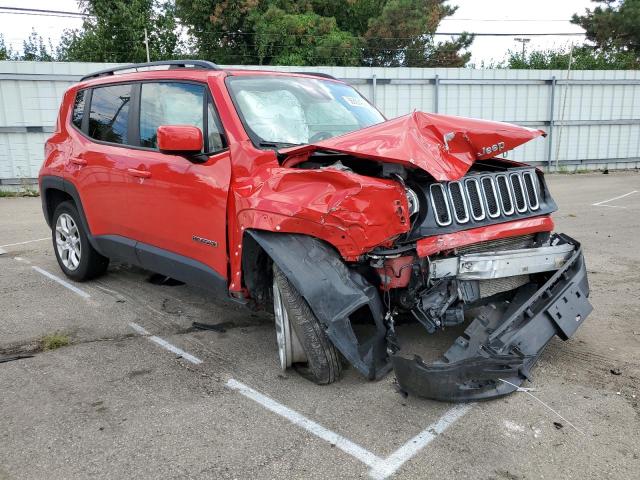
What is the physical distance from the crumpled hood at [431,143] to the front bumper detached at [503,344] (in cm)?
→ 90

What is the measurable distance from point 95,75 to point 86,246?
1678 millimetres

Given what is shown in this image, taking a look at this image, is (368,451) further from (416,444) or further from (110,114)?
(110,114)

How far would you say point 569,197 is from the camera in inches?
456

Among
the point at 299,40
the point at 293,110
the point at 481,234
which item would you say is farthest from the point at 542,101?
the point at 481,234

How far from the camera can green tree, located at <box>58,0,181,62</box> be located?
83.9 feet

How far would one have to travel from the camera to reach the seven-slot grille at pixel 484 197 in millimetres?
3158

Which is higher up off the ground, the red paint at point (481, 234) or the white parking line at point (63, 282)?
the red paint at point (481, 234)

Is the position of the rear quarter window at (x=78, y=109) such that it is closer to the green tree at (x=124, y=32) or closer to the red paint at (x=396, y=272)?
the red paint at (x=396, y=272)

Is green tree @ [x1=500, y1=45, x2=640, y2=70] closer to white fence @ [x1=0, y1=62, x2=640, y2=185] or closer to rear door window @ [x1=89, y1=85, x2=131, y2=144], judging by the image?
white fence @ [x1=0, y1=62, x2=640, y2=185]

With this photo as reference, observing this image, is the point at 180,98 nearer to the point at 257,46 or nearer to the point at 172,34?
the point at 257,46

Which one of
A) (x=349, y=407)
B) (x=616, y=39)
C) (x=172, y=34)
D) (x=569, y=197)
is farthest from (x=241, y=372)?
(x=616, y=39)

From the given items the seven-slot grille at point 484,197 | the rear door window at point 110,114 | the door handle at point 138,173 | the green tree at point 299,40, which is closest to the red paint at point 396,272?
the seven-slot grille at point 484,197

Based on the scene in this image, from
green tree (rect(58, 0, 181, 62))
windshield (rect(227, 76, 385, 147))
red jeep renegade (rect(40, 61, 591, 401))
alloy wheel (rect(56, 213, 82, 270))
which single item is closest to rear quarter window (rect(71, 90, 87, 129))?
alloy wheel (rect(56, 213, 82, 270))

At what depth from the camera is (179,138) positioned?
11.5 feet
